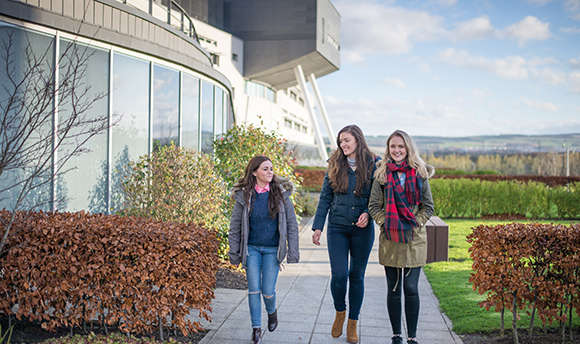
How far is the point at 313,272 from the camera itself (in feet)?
Answer: 26.0

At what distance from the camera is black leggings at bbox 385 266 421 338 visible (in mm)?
4199

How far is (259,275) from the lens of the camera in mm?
4512

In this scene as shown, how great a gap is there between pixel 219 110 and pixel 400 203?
32.7ft

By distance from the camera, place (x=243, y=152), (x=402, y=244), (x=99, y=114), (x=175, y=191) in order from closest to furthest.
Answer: (x=402, y=244) → (x=175, y=191) → (x=99, y=114) → (x=243, y=152)

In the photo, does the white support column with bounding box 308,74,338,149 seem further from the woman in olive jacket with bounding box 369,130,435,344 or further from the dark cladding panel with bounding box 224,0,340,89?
the woman in olive jacket with bounding box 369,130,435,344

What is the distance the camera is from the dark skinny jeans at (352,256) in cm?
454

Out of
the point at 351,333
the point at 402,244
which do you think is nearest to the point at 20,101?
the point at 351,333

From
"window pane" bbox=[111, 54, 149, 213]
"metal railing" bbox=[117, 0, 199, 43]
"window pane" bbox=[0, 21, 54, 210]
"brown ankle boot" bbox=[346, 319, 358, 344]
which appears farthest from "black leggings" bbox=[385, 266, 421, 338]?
"metal railing" bbox=[117, 0, 199, 43]

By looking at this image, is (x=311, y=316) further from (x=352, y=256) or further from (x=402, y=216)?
(x=402, y=216)

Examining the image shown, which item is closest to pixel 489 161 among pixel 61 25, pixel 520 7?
pixel 520 7

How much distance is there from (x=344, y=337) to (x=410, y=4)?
1968 centimetres

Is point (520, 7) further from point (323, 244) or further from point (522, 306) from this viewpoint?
point (522, 306)

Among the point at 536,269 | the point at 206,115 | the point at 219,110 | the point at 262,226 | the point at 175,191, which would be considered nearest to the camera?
the point at 536,269

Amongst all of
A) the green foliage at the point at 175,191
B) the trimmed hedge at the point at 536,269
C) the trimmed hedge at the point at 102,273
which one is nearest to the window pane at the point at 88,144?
the green foliage at the point at 175,191
